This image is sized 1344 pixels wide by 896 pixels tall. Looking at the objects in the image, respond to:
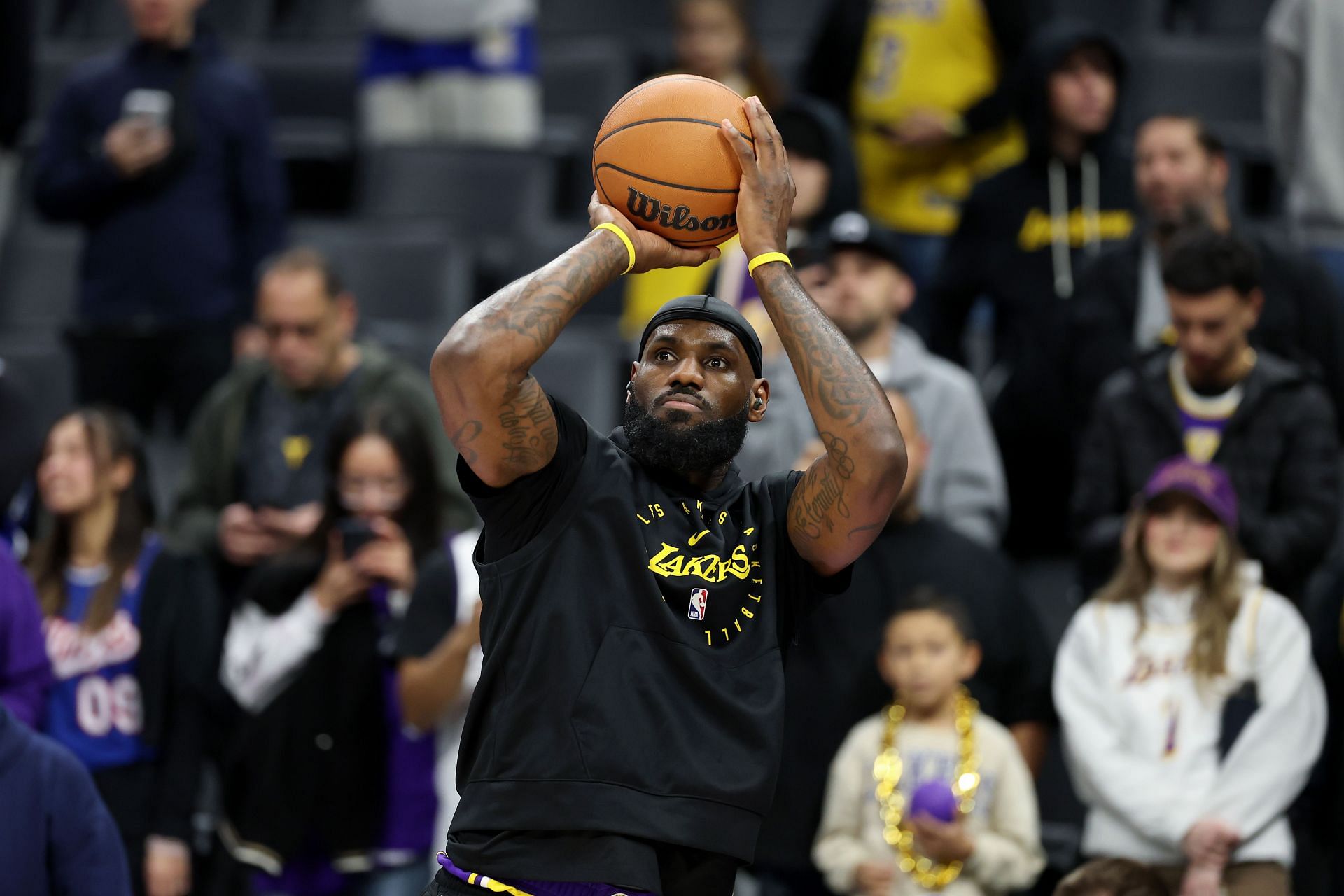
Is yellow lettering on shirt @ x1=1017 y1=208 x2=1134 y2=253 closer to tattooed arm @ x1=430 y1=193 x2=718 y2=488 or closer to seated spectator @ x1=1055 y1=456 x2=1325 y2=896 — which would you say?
seated spectator @ x1=1055 y1=456 x2=1325 y2=896

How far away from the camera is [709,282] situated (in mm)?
7090

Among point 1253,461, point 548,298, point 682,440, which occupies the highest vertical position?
point 548,298

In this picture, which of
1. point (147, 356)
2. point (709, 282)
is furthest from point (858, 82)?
point (147, 356)

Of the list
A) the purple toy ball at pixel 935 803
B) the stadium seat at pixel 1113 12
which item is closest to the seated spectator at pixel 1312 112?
the stadium seat at pixel 1113 12

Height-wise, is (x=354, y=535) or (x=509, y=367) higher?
(x=509, y=367)

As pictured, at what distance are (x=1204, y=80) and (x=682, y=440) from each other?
6808 millimetres

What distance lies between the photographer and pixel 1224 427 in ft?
20.1

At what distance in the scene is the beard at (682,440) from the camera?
12.3ft

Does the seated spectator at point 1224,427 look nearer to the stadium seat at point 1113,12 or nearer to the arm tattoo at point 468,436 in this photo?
the arm tattoo at point 468,436

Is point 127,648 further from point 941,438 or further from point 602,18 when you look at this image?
point 602,18

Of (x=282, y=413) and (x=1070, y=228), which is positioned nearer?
(x=282, y=413)

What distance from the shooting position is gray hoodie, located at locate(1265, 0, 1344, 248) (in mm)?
7523

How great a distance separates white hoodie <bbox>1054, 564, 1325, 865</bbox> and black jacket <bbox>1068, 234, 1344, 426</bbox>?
1.20 metres

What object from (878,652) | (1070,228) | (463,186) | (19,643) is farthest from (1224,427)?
(463,186)
